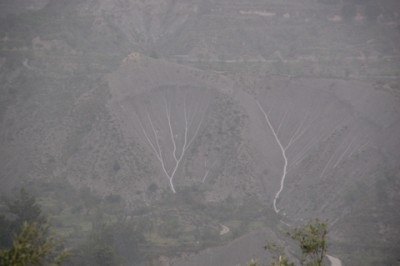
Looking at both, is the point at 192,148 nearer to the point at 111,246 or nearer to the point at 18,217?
the point at 111,246

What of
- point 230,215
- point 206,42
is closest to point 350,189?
point 230,215

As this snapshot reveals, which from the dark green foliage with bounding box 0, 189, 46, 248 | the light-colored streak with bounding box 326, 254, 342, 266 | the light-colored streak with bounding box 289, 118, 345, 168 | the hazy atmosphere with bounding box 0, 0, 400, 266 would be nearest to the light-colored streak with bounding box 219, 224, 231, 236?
the hazy atmosphere with bounding box 0, 0, 400, 266

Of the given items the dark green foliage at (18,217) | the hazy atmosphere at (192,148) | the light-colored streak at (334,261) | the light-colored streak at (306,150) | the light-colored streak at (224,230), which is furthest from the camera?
the light-colored streak at (306,150)

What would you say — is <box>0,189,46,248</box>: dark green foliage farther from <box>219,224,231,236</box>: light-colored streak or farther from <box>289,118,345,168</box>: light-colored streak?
<box>289,118,345,168</box>: light-colored streak

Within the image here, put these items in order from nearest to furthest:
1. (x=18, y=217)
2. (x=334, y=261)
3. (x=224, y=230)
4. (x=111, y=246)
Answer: (x=111, y=246) < (x=334, y=261) < (x=18, y=217) < (x=224, y=230)

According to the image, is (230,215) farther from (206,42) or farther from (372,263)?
(206,42)

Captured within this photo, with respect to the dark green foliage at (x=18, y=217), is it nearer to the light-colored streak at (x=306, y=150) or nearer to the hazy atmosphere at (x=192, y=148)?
the hazy atmosphere at (x=192, y=148)

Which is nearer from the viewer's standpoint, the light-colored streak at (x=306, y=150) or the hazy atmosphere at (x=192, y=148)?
the hazy atmosphere at (x=192, y=148)

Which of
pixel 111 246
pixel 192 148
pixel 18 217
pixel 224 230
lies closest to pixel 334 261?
pixel 224 230

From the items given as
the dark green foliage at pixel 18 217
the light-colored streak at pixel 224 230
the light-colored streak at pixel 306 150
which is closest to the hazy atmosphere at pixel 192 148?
the dark green foliage at pixel 18 217
